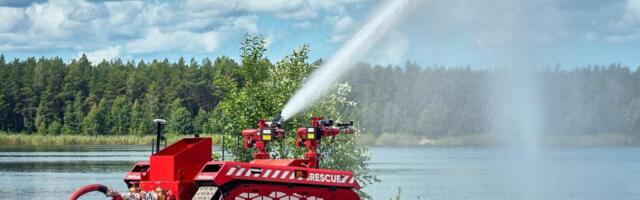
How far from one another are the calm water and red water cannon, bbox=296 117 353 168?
16.9m

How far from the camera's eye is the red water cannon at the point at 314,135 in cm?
2394

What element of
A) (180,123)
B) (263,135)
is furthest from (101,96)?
(263,135)

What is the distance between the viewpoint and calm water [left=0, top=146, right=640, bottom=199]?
167 feet

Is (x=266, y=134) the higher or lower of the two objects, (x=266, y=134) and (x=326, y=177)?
the higher

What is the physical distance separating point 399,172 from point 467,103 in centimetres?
596

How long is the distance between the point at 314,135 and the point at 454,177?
4804cm

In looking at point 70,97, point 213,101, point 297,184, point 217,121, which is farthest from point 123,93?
point 297,184

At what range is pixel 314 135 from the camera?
2398cm

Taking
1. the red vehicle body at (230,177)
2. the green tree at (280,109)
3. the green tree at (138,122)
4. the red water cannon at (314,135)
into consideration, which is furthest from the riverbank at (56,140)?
the red vehicle body at (230,177)

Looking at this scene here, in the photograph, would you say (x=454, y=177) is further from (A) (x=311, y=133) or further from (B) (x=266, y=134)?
(B) (x=266, y=134)

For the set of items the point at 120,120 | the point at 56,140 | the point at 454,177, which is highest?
the point at 120,120

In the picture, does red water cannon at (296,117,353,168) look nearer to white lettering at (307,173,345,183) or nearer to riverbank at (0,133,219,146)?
white lettering at (307,173,345,183)

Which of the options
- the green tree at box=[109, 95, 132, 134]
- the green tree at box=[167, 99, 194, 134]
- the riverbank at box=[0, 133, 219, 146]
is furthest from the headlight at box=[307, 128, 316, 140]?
the green tree at box=[109, 95, 132, 134]

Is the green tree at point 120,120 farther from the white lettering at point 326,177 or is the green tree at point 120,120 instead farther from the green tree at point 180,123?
the white lettering at point 326,177
